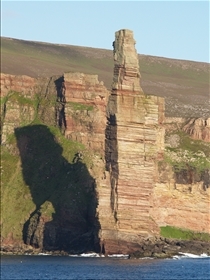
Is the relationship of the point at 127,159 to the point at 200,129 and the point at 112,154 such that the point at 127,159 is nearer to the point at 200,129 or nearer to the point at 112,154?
the point at 112,154

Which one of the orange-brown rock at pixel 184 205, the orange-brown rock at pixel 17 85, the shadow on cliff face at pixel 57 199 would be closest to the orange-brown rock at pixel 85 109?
the shadow on cliff face at pixel 57 199

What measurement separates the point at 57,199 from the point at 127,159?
44.8ft

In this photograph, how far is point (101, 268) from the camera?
4523 inches

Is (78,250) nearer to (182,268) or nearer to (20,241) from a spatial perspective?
(20,241)

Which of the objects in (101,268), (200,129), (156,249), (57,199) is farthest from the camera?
(200,129)

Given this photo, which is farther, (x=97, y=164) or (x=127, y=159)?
(x=97, y=164)

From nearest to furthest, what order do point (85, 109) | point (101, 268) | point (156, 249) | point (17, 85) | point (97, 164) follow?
point (101, 268)
point (156, 249)
point (97, 164)
point (85, 109)
point (17, 85)

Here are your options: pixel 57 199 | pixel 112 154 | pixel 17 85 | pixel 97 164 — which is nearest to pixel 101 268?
pixel 112 154

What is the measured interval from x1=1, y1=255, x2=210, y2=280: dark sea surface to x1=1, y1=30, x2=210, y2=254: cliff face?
205 inches

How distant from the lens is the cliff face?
130 meters

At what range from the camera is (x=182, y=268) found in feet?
386

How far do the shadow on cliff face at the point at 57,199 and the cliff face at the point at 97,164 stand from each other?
3.7 inches

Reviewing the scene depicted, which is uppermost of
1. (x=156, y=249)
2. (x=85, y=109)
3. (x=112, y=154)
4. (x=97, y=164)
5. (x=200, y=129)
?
(x=85, y=109)

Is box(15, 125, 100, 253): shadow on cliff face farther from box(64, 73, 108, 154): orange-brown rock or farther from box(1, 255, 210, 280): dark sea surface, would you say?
box(1, 255, 210, 280): dark sea surface
